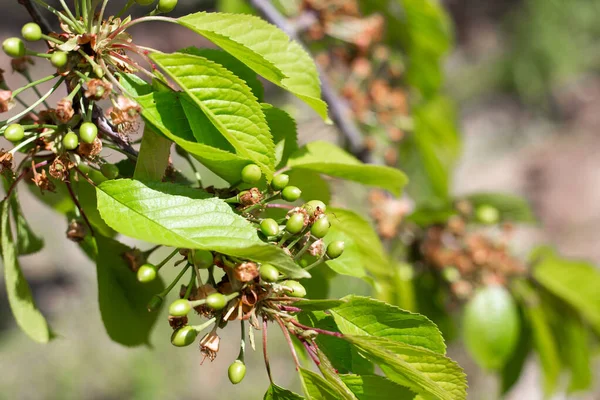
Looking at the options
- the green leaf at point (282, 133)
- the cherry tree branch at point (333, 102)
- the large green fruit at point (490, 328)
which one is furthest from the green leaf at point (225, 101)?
the large green fruit at point (490, 328)

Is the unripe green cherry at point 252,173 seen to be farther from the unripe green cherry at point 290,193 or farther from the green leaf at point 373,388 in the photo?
the green leaf at point 373,388

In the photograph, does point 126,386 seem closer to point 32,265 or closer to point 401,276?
point 32,265

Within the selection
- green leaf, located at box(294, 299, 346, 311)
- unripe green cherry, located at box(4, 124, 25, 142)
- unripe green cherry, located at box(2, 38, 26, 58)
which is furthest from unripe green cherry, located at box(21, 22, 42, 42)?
green leaf, located at box(294, 299, 346, 311)

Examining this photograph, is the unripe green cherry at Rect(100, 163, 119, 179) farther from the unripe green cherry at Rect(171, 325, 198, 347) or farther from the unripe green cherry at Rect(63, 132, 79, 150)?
the unripe green cherry at Rect(171, 325, 198, 347)

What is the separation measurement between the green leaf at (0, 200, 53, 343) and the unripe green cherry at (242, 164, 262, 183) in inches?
16.4

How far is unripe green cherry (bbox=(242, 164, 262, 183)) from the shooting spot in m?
0.75

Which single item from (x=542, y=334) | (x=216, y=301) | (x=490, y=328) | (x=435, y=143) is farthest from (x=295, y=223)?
(x=435, y=143)

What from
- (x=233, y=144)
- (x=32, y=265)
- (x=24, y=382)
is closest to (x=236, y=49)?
(x=233, y=144)

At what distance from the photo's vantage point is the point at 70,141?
736 mm

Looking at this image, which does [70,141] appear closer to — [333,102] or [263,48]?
[263,48]

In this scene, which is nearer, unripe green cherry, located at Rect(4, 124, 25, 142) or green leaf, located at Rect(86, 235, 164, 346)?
unripe green cherry, located at Rect(4, 124, 25, 142)

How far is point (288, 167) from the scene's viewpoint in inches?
36.9

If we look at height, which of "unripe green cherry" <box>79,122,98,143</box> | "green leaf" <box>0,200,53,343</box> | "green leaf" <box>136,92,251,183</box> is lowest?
"green leaf" <box>0,200,53,343</box>

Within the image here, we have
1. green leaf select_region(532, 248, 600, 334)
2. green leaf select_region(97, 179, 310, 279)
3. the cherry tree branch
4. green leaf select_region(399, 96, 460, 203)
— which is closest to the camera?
green leaf select_region(97, 179, 310, 279)
